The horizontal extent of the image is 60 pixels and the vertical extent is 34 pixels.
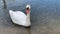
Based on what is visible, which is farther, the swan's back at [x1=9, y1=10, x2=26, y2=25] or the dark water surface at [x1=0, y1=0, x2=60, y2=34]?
the swan's back at [x1=9, y1=10, x2=26, y2=25]

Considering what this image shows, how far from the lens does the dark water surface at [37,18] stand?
8.22 feet

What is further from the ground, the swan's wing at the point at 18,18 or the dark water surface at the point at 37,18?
the swan's wing at the point at 18,18

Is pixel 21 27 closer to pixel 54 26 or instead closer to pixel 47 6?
pixel 54 26

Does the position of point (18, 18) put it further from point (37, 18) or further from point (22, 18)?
point (37, 18)

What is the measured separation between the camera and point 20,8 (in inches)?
128

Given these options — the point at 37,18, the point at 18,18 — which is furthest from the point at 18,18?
the point at 37,18

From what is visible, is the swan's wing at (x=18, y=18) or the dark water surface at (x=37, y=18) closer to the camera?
the dark water surface at (x=37, y=18)

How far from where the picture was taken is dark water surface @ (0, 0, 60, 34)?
2504 millimetres

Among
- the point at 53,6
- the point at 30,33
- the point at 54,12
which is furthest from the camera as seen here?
the point at 53,6

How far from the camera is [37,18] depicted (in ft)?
9.34

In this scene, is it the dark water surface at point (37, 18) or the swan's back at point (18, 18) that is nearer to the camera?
the dark water surface at point (37, 18)

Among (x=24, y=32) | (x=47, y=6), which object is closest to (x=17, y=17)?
(x=24, y=32)

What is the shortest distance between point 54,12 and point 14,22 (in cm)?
80

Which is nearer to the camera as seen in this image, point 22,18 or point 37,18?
point 22,18
